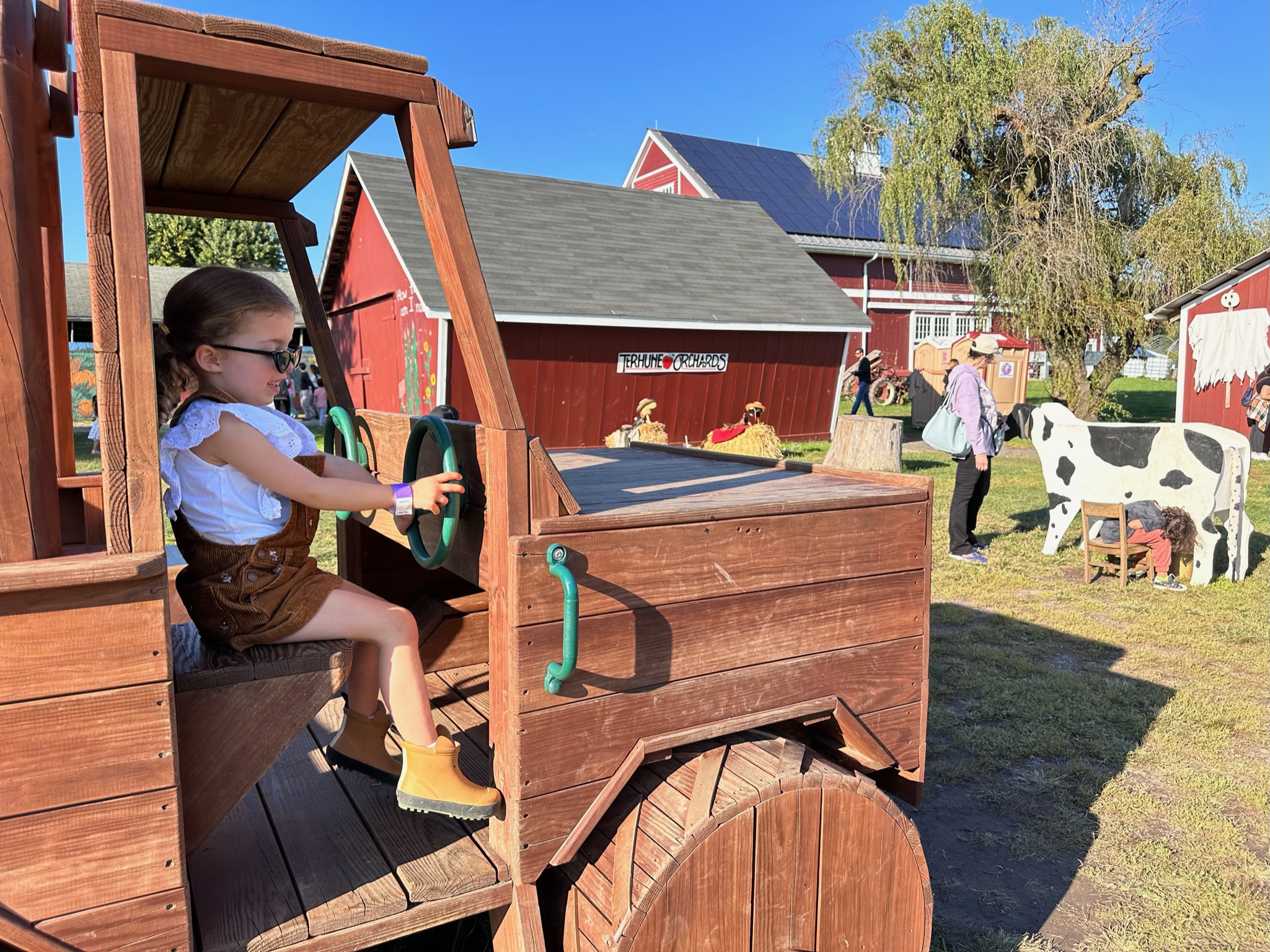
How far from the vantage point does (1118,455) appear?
7117 mm

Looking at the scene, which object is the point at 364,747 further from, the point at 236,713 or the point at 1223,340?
the point at 1223,340

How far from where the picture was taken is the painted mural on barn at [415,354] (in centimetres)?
1479

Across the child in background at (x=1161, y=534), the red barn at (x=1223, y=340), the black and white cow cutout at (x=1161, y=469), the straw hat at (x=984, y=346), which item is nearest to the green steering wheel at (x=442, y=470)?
the straw hat at (x=984, y=346)

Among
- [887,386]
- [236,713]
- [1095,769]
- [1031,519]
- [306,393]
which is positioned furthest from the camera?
[887,386]

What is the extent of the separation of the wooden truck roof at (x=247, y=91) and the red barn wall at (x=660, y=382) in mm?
10876

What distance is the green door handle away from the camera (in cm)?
185

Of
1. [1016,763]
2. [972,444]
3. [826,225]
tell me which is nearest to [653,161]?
[826,225]

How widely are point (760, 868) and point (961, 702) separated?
2.96 meters

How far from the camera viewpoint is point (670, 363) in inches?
622

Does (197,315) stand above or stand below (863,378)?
below

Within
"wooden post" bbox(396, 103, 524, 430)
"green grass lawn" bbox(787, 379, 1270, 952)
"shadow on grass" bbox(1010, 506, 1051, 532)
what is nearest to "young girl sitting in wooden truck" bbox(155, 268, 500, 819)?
"wooden post" bbox(396, 103, 524, 430)

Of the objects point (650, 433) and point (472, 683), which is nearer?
point (472, 683)

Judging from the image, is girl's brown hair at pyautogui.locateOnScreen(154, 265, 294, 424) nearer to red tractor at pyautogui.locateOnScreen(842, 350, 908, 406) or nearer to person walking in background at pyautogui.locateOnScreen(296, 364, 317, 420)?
person walking in background at pyautogui.locateOnScreen(296, 364, 317, 420)

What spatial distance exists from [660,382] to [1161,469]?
9.67 m
